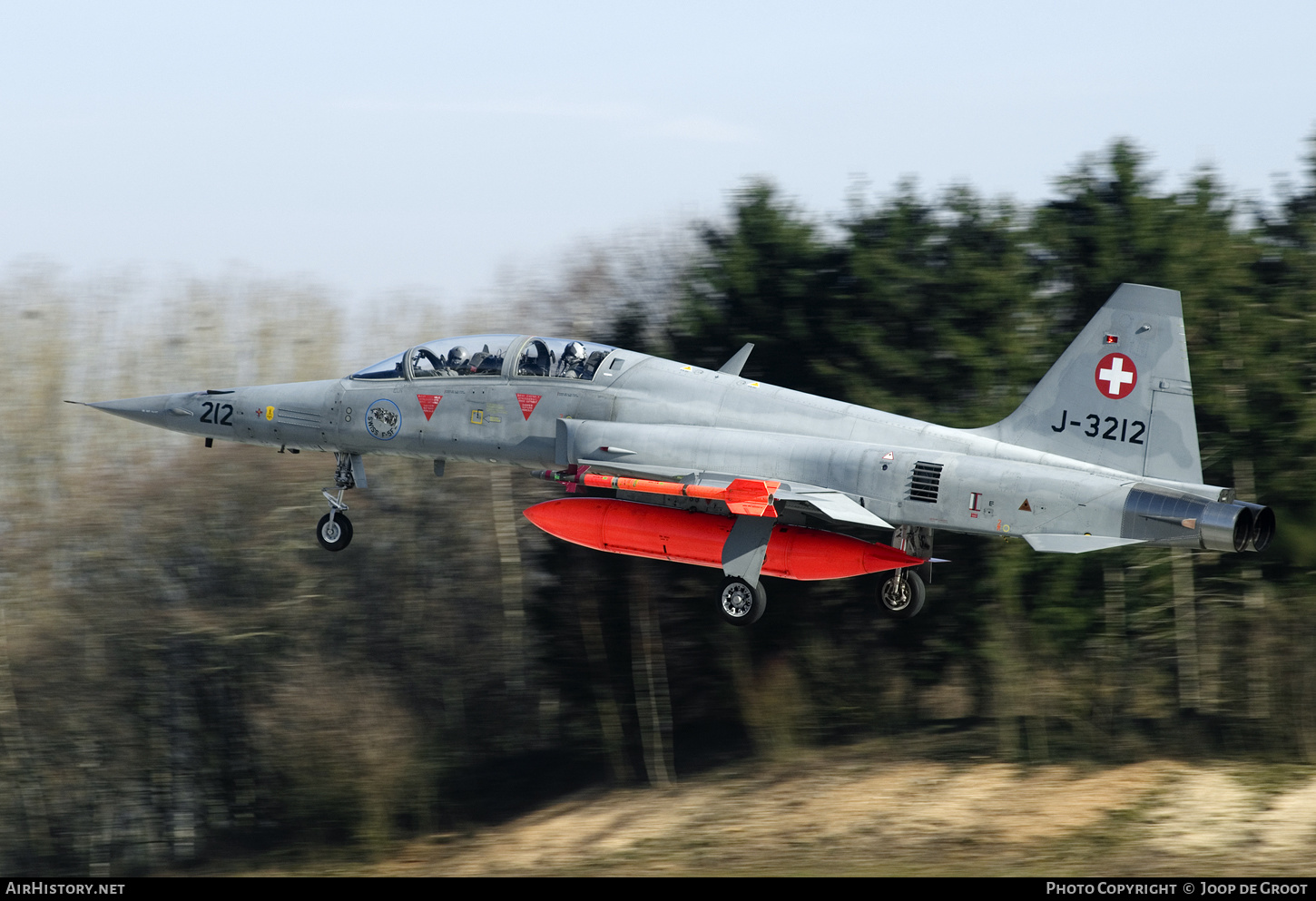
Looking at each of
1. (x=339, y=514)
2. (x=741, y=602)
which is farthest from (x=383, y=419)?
(x=741, y=602)

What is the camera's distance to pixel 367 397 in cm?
2092

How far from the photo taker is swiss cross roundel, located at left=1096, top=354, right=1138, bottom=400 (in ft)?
56.6

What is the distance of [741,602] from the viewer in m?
18.9

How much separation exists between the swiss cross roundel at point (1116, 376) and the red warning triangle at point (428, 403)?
364 inches

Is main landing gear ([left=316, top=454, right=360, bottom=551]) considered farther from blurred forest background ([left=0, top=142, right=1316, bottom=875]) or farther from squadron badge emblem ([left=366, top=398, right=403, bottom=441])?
blurred forest background ([left=0, top=142, right=1316, bottom=875])

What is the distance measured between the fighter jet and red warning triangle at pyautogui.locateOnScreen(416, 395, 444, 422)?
33 millimetres

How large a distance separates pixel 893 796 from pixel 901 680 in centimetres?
326

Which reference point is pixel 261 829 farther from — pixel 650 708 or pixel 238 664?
pixel 650 708

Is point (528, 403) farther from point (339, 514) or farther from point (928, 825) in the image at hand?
point (928, 825)

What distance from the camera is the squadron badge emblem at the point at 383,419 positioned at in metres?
20.7

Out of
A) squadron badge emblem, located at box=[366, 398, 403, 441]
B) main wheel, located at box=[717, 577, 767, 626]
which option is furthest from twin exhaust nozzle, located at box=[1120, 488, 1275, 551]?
squadron badge emblem, located at box=[366, 398, 403, 441]

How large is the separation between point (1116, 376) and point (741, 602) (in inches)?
224

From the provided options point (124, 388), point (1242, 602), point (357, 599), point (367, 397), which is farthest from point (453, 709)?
point (1242, 602)

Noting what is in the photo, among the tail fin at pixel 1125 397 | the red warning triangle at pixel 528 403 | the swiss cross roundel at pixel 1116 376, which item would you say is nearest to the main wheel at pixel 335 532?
Answer: the red warning triangle at pixel 528 403
